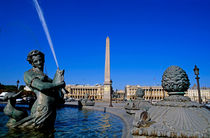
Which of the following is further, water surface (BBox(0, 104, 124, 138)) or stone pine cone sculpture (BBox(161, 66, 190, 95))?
water surface (BBox(0, 104, 124, 138))

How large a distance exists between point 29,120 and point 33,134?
1.50ft

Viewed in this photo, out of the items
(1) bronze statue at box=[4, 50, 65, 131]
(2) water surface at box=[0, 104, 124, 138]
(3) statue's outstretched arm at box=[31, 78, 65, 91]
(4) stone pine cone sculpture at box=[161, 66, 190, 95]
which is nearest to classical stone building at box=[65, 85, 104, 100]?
(2) water surface at box=[0, 104, 124, 138]

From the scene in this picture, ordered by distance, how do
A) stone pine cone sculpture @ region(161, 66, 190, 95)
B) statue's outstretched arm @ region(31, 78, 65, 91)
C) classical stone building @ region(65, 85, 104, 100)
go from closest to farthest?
1. stone pine cone sculpture @ region(161, 66, 190, 95)
2. statue's outstretched arm @ region(31, 78, 65, 91)
3. classical stone building @ region(65, 85, 104, 100)

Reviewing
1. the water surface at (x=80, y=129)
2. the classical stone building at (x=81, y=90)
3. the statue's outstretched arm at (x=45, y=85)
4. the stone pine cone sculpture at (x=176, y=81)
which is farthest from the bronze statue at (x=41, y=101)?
the classical stone building at (x=81, y=90)

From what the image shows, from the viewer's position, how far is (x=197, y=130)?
2.15m

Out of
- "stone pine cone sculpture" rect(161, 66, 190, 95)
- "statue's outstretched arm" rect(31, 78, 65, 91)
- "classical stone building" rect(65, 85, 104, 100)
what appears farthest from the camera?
"classical stone building" rect(65, 85, 104, 100)

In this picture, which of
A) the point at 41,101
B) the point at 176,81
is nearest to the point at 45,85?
the point at 41,101

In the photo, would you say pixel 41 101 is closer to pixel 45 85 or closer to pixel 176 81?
pixel 45 85

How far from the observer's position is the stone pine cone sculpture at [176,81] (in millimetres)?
3102

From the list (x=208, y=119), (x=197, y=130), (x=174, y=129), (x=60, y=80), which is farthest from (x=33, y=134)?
(x=208, y=119)

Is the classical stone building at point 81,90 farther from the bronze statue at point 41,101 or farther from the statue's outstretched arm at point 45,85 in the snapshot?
the statue's outstretched arm at point 45,85

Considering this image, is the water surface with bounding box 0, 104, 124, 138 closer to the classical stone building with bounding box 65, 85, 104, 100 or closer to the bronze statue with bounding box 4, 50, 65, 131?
the bronze statue with bounding box 4, 50, 65, 131

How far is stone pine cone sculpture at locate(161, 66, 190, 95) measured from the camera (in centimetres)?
310

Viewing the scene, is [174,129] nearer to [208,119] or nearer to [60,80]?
[208,119]
